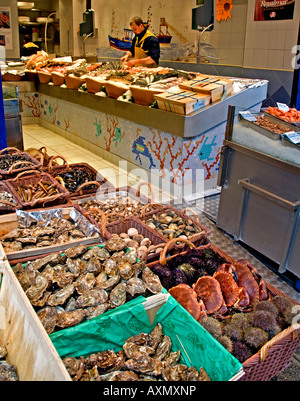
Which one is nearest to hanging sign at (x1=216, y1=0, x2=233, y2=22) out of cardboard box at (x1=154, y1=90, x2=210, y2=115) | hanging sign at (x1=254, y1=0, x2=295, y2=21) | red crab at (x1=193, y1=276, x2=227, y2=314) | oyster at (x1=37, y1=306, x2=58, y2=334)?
hanging sign at (x1=254, y1=0, x2=295, y2=21)

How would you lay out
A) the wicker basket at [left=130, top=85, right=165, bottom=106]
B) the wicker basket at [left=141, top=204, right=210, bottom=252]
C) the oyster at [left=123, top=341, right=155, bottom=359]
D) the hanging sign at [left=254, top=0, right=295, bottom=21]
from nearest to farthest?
the oyster at [left=123, top=341, right=155, bottom=359] < the wicker basket at [left=141, top=204, right=210, bottom=252] < the wicker basket at [left=130, top=85, right=165, bottom=106] < the hanging sign at [left=254, top=0, right=295, bottom=21]

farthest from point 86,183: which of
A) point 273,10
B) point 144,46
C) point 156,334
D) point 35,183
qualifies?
point 273,10

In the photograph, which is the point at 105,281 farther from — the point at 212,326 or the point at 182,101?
the point at 182,101

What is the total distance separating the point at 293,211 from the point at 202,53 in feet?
19.2

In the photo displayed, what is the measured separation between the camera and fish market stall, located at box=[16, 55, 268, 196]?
4512 millimetres

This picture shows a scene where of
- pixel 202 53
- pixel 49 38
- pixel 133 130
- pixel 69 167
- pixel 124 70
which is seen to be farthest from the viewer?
pixel 49 38

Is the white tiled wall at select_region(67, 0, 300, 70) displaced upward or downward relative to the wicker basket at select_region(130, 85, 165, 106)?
upward

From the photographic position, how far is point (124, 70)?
20.9ft

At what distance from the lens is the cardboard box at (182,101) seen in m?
4.30

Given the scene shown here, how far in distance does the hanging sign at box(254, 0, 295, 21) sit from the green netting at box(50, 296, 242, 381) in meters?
5.76

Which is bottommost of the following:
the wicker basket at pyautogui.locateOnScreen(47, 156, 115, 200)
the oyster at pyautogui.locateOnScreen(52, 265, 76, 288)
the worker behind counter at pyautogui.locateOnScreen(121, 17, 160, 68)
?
the wicker basket at pyautogui.locateOnScreen(47, 156, 115, 200)

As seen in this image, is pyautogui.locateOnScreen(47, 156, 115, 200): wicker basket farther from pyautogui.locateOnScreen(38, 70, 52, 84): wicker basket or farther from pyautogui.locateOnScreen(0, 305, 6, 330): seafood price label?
pyautogui.locateOnScreen(38, 70, 52, 84): wicker basket

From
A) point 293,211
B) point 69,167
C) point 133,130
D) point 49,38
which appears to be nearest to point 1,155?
point 69,167
